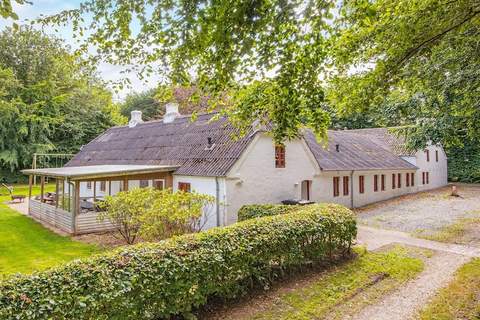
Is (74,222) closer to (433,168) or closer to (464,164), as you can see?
(433,168)

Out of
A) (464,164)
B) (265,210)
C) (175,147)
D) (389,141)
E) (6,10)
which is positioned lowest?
(265,210)

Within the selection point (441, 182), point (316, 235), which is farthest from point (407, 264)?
point (441, 182)

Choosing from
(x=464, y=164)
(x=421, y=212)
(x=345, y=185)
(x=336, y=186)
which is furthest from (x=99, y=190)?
(x=464, y=164)

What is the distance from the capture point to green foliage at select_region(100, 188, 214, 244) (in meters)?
10.3

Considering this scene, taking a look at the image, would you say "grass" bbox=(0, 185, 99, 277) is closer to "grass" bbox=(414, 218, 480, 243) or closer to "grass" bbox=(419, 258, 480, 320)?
"grass" bbox=(419, 258, 480, 320)

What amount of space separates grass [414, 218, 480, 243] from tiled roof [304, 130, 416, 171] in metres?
6.38

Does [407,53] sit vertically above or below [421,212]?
above

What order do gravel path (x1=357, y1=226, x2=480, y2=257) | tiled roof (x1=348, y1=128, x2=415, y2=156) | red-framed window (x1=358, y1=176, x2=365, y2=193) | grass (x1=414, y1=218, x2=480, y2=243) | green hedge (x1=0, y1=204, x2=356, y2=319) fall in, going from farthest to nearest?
tiled roof (x1=348, y1=128, x2=415, y2=156)
red-framed window (x1=358, y1=176, x2=365, y2=193)
grass (x1=414, y1=218, x2=480, y2=243)
gravel path (x1=357, y1=226, x2=480, y2=257)
green hedge (x1=0, y1=204, x2=356, y2=319)

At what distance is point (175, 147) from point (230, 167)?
210 inches

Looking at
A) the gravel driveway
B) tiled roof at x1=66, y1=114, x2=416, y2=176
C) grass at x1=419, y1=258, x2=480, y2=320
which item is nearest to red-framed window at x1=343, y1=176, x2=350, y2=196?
tiled roof at x1=66, y1=114, x2=416, y2=176

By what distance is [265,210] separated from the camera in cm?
1204

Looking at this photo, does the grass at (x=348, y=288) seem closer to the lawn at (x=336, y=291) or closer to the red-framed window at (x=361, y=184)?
the lawn at (x=336, y=291)

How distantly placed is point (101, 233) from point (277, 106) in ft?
38.1

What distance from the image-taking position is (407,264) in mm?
9445
